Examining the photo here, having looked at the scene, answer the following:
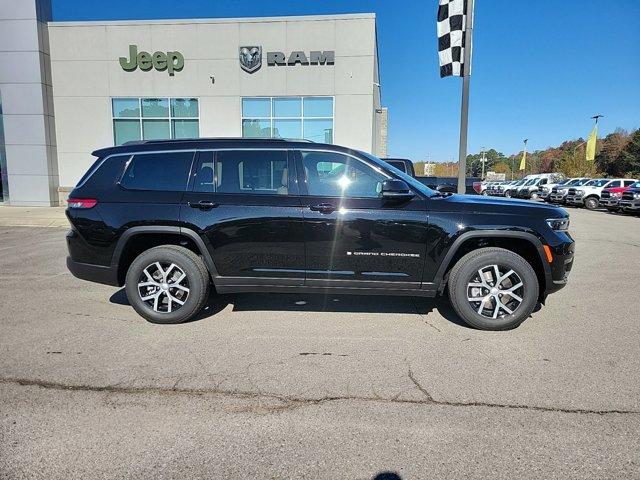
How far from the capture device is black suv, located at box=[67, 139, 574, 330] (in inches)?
160

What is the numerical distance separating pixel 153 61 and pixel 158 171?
564 inches

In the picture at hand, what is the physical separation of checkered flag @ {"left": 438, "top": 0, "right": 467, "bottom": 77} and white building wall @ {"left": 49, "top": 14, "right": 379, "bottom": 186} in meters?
6.28

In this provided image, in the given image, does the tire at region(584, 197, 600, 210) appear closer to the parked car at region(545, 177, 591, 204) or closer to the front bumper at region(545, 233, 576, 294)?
the parked car at region(545, 177, 591, 204)

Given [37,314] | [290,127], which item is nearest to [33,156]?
[290,127]

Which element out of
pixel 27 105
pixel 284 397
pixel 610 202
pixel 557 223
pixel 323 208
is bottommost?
pixel 284 397

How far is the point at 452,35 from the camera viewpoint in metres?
9.40

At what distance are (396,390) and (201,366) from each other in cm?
158

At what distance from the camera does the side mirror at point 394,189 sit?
389 centimetres

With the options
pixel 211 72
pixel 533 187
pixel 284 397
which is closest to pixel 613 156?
pixel 533 187

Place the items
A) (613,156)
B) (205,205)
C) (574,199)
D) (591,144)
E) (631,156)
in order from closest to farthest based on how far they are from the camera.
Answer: (205,205) → (574,199) → (591,144) → (631,156) → (613,156)

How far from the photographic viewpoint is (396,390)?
3016 mm

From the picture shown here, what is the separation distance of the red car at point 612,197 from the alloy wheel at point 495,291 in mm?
18510

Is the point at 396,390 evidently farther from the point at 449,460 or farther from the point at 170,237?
the point at 170,237

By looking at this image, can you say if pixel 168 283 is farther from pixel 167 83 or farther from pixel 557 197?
pixel 557 197
